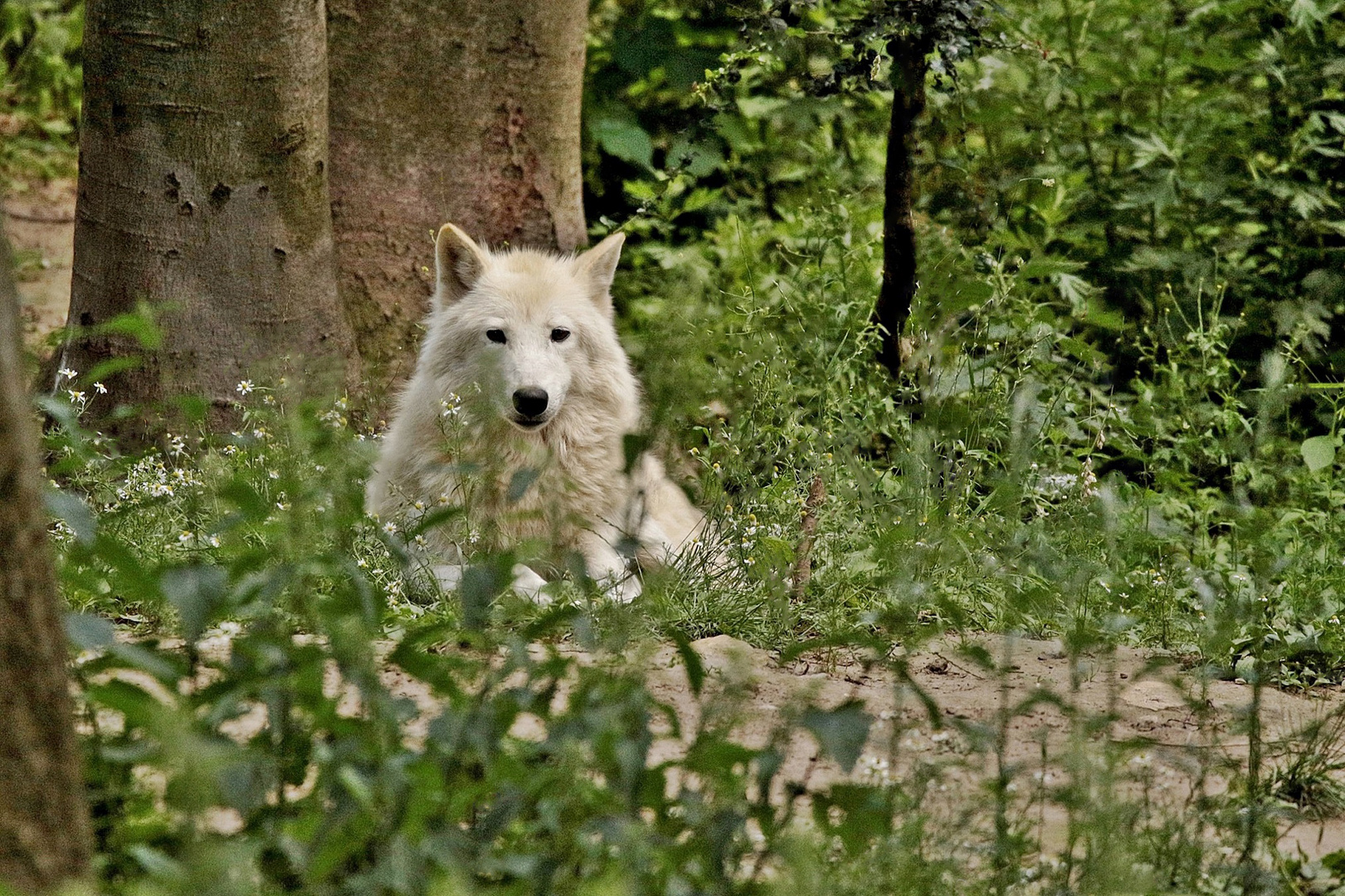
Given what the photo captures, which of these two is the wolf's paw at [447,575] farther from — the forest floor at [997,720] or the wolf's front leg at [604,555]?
the forest floor at [997,720]

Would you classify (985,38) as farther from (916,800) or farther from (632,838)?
(632,838)

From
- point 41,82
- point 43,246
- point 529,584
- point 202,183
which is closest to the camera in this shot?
point 529,584

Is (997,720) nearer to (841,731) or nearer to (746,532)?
(841,731)

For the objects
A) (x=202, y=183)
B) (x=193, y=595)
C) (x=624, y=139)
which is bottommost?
(x=193, y=595)

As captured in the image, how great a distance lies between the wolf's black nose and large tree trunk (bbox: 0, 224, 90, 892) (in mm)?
2730

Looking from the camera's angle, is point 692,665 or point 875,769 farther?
point 875,769

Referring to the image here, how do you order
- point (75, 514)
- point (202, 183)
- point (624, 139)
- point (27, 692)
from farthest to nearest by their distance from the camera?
point (624, 139) → point (202, 183) → point (75, 514) → point (27, 692)

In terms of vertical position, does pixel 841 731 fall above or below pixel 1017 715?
above

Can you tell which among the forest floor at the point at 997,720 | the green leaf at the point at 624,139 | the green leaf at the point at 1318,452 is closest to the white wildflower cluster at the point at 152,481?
the forest floor at the point at 997,720

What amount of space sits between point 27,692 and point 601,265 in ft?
11.5

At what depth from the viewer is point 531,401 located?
14.8 feet

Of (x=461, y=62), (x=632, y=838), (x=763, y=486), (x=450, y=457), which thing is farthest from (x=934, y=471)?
(x=461, y=62)

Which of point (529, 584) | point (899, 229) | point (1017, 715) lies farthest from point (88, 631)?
point (899, 229)

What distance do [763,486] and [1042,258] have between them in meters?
1.64
